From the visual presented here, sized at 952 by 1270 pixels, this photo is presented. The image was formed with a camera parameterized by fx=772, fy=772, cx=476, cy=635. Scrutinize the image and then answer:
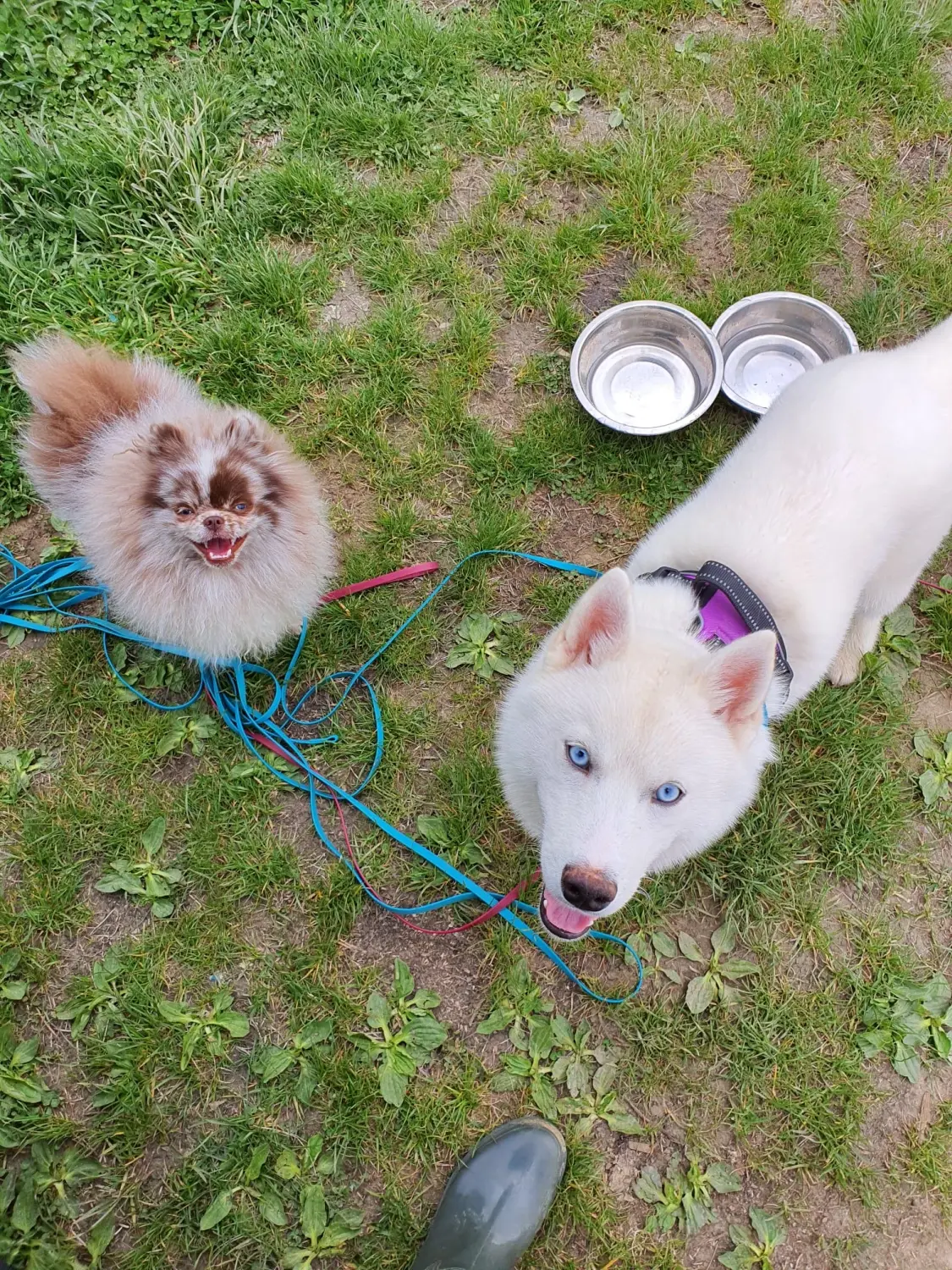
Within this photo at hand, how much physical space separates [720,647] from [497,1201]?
189 cm

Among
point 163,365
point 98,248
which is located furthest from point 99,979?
point 98,248

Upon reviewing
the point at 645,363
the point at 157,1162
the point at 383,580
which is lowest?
the point at 157,1162

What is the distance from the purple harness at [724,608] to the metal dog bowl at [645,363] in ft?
4.88

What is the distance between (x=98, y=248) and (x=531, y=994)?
3887 mm

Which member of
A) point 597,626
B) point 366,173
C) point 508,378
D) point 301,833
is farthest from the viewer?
point 366,173

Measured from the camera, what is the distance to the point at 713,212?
3.84 meters

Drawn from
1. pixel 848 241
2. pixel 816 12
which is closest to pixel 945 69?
pixel 816 12

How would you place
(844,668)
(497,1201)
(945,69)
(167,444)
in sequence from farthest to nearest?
(945,69)
(844,668)
(167,444)
(497,1201)

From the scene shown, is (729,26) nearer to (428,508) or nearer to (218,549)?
(428,508)

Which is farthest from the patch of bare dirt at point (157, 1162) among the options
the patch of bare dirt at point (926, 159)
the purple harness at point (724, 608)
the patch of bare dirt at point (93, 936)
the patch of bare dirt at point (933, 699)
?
the patch of bare dirt at point (926, 159)

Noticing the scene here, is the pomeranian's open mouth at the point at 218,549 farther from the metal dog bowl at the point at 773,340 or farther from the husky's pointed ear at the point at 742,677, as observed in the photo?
the metal dog bowl at the point at 773,340

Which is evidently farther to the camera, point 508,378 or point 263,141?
point 263,141

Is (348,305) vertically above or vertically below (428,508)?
above

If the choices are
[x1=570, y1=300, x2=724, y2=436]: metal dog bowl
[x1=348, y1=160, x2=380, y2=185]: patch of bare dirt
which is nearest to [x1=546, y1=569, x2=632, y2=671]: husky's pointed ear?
[x1=570, y1=300, x2=724, y2=436]: metal dog bowl
